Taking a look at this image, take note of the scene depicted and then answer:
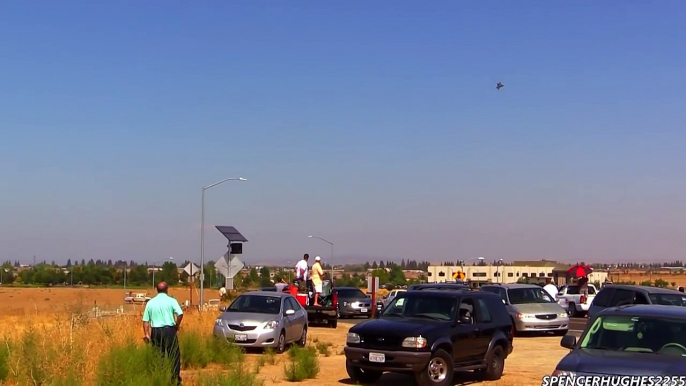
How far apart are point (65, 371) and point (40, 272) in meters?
160

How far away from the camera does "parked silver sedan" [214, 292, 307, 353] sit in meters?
22.0

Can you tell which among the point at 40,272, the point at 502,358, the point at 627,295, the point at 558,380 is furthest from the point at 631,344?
the point at 40,272

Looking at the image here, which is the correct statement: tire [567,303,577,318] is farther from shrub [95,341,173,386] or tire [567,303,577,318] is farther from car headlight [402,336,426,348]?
shrub [95,341,173,386]

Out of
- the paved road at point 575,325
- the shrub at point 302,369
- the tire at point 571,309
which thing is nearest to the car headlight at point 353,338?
the shrub at point 302,369

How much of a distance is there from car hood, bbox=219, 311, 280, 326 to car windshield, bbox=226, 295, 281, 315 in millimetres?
269

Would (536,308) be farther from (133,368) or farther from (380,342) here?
(133,368)

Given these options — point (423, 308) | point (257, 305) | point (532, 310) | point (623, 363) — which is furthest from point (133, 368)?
point (532, 310)

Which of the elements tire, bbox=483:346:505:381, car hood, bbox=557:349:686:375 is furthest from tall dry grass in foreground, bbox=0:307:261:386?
tire, bbox=483:346:505:381

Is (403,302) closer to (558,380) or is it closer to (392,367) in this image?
(392,367)

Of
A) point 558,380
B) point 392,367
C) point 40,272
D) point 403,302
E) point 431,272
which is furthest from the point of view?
point 40,272

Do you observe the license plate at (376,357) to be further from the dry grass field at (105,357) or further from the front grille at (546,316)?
the front grille at (546,316)

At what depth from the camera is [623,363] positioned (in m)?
9.88

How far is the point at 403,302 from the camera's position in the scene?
16.4 metres

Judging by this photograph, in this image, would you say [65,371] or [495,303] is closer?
[65,371]
